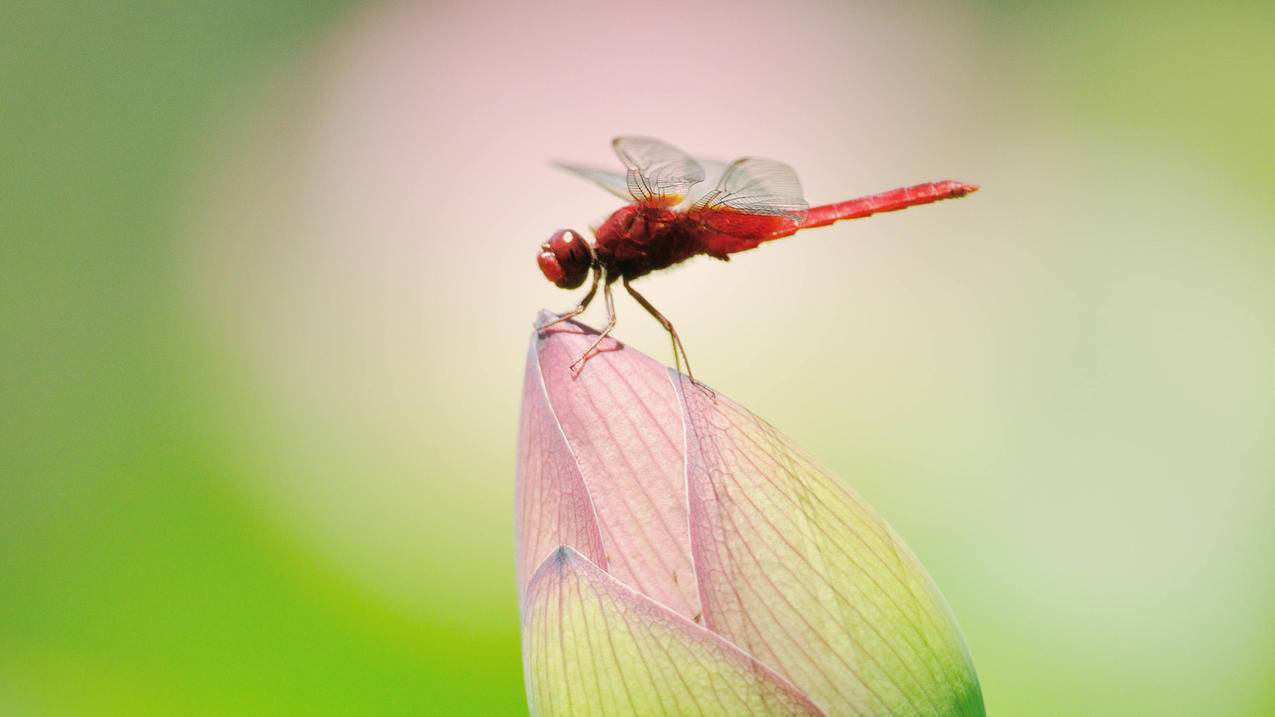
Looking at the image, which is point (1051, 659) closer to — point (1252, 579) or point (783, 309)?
point (1252, 579)

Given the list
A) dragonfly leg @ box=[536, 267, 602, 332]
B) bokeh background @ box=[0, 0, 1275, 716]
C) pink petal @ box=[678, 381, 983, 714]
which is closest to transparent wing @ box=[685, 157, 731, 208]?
dragonfly leg @ box=[536, 267, 602, 332]

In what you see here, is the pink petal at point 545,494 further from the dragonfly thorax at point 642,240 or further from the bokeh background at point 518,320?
the bokeh background at point 518,320

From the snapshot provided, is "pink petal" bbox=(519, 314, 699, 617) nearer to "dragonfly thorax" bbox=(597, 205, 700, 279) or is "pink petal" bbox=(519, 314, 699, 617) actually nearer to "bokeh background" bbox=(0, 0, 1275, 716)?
"dragonfly thorax" bbox=(597, 205, 700, 279)

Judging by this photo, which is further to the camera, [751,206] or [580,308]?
[751,206]

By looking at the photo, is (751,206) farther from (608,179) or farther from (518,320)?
(518,320)

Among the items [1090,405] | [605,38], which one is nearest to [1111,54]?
[1090,405]

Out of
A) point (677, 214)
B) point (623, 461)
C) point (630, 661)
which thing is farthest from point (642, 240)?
point (630, 661)
